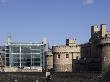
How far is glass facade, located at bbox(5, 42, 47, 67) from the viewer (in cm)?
16338

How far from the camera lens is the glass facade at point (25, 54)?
163375 millimetres

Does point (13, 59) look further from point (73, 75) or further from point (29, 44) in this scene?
point (73, 75)

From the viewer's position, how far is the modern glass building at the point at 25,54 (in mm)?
163300

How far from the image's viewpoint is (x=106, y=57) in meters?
60.6

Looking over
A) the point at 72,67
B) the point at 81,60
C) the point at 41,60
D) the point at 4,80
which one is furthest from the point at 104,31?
the point at 41,60

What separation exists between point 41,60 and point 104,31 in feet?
294

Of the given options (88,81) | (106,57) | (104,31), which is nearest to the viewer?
(88,81)

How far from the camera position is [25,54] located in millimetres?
168875

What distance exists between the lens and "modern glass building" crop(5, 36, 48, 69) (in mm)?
163300

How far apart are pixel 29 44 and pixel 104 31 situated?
96476 millimetres

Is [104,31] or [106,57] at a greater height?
[104,31]

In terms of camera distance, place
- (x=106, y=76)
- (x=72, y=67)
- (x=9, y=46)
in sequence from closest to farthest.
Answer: (x=106, y=76) → (x=72, y=67) → (x=9, y=46)

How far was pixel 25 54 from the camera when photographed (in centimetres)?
16888

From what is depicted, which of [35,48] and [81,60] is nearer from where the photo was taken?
[81,60]
